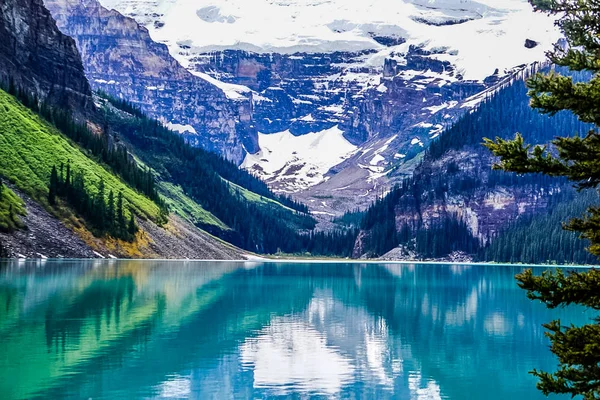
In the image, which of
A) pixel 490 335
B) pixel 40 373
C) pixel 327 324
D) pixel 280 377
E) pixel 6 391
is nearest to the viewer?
pixel 6 391

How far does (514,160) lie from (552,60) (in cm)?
302

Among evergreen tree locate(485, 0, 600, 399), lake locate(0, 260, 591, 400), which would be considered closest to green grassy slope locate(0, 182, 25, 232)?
lake locate(0, 260, 591, 400)

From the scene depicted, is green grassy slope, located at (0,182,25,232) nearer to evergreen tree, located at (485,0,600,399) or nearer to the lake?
the lake

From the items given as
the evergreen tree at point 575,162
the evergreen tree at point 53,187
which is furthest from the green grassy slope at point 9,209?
the evergreen tree at point 575,162

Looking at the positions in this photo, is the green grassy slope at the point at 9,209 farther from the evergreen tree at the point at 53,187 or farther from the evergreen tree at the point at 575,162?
the evergreen tree at the point at 575,162

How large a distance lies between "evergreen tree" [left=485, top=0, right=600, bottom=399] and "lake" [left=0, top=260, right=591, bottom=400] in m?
22.9

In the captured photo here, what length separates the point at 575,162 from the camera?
24.8m

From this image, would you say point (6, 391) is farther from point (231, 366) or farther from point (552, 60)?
point (552, 60)

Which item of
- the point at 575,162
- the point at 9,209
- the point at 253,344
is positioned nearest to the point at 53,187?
the point at 9,209

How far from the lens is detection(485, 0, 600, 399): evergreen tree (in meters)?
23.8

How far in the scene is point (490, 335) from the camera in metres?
76.0

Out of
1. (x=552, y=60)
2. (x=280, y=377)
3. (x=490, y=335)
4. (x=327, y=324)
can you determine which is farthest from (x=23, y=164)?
(x=552, y=60)

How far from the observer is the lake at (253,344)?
4731 centimetres

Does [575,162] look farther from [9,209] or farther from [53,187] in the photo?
[53,187]
